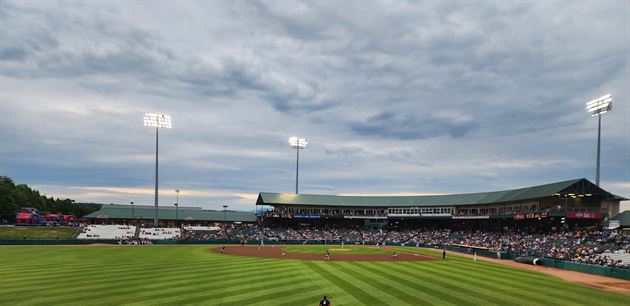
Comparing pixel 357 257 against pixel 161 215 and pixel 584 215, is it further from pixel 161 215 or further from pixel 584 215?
pixel 161 215

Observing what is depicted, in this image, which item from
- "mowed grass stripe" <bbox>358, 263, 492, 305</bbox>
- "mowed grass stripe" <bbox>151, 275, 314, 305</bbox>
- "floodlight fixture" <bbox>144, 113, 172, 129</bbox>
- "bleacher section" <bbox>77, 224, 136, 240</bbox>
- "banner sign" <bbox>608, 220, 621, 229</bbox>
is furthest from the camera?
"floodlight fixture" <bbox>144, 113, 172, 129</bbox>

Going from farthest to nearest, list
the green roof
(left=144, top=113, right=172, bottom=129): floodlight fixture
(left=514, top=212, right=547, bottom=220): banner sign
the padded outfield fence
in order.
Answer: (left=144, top=113, right=172, bottom=129): floodlight fixture → (left=514, top=212, right=547, bottom=220): banner sign → the green roof → the padded outfield fence

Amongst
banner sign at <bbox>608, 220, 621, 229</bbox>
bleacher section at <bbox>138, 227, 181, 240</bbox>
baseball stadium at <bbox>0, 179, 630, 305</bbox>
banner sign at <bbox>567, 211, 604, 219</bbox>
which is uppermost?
banner sign at <bbox>567, 211, 604, 219</bbox>

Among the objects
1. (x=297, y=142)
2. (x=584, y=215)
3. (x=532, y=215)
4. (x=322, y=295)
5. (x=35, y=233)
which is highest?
(x=297, y=142)

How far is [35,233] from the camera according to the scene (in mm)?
79875

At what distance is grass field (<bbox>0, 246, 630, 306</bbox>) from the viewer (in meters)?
23.1

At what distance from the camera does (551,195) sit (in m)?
62.8

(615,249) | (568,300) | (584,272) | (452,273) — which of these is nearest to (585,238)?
(615,249)

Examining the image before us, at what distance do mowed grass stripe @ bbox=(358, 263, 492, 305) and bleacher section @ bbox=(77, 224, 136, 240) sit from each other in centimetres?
6800

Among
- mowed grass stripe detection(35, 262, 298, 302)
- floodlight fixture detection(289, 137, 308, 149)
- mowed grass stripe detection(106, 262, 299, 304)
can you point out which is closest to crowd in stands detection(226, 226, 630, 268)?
floodlight fixture detection(289, 137, 308, 149)

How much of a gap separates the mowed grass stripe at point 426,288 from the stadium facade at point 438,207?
128 ft

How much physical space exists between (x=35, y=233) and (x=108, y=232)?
13969 mm

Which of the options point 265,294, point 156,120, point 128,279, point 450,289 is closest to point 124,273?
point 128,279

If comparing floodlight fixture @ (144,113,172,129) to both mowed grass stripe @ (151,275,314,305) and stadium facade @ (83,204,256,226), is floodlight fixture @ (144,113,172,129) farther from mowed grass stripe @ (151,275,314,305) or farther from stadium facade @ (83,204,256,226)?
mowed grass stripe @ (151,275,314,305)
